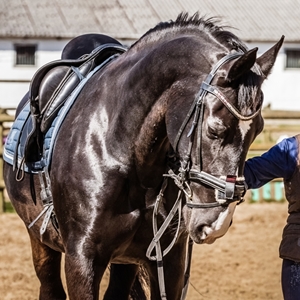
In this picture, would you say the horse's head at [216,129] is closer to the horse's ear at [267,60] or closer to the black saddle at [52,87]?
the horse's ear at [267,60]

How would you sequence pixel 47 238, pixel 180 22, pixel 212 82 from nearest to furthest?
1. pixel 212 82
2. pixel 180 22
3. pixel 47 238

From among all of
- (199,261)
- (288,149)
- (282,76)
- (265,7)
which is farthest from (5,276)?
(265,7)

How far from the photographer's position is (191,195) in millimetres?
3303

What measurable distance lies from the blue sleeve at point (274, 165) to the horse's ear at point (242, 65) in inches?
31.1

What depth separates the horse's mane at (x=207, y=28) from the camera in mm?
3381

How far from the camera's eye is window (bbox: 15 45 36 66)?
26.9m

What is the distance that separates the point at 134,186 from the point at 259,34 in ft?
82.9

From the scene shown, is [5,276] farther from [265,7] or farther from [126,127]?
[265,7]

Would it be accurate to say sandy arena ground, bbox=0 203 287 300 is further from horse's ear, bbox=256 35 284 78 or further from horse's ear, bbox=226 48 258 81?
horse's ear, bbox=226 48 258 81

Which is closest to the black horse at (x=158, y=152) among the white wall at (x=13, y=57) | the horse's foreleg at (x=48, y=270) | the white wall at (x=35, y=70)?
the horse's foreleg at (x=48, y=270)

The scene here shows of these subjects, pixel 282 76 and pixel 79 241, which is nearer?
pixel 79 241

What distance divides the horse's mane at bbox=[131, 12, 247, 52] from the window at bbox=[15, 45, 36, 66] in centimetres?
2370

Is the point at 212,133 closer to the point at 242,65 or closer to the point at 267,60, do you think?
the point at 242,65

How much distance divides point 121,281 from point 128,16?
25.1 m
